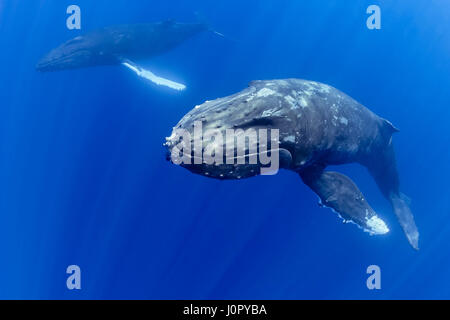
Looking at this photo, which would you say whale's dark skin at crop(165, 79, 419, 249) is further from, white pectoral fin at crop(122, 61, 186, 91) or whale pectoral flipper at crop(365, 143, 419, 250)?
white pectoral fin at crop(122, 61, 186, 91)

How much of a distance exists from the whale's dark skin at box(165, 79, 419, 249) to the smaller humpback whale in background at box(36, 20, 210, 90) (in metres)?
7.93

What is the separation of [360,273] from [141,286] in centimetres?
1028

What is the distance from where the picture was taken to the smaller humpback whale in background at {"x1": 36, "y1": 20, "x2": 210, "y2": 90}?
15.2m

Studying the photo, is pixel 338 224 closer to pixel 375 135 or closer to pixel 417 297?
pixel 417 297

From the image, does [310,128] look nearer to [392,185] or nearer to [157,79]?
[392,185]

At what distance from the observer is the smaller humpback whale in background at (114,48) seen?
49.8ft

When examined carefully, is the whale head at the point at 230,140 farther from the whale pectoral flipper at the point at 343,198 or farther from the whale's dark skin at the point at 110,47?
the whale's dark skin at the point at 110,47

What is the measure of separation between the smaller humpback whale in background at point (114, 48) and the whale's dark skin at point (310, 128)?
793 centimetres

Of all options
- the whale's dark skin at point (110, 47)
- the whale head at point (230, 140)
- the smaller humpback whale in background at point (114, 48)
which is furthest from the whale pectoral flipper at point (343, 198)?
the whale's dark skin at point (110, 47)

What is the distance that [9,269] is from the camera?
1855 centimetres

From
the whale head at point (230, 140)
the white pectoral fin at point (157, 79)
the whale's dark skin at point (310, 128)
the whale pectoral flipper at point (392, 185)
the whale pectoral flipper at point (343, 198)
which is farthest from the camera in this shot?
the white pectoral fin at point (157, 79)

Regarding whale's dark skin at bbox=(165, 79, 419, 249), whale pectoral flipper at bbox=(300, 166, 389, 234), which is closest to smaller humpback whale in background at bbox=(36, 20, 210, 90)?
whale's dark skin at bbox=(165, 79, 419, 249)

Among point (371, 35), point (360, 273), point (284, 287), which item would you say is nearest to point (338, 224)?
point (360, 273)

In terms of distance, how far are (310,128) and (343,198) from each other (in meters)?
1.79
